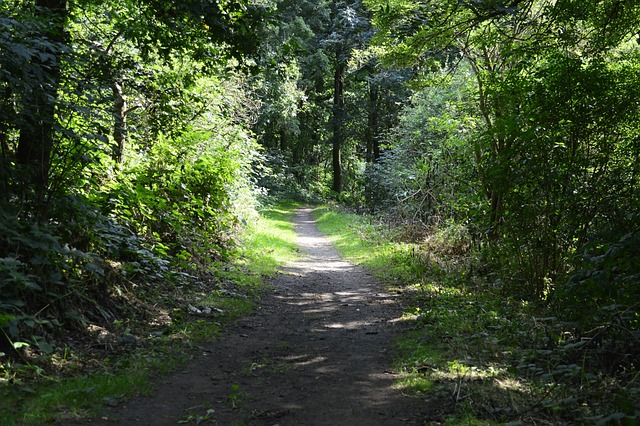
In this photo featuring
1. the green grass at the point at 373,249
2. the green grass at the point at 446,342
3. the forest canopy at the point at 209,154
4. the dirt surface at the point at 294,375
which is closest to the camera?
the dirt surface at the point at 294,375

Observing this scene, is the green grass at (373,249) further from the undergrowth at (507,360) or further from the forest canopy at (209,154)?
the undergrowth at (507,360)

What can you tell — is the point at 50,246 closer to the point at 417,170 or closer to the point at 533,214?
the point at 533,214

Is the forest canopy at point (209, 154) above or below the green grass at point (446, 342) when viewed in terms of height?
above

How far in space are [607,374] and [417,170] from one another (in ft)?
40.8

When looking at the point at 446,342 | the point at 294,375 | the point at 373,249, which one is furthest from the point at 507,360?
the point at 373,249

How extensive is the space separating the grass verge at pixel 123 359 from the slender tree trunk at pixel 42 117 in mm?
1859

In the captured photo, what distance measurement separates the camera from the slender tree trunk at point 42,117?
195 inches

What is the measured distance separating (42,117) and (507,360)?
5.46 m

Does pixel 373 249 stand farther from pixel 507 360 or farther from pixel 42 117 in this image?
pixel 42 117

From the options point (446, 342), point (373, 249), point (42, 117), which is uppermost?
point (42, 117)

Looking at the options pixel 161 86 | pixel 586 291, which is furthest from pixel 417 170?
pixel 586 291

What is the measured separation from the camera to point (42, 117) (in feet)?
16.7

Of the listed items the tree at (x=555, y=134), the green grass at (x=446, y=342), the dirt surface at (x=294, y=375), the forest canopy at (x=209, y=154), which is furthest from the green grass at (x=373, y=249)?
the tree at (x=555, y=134)

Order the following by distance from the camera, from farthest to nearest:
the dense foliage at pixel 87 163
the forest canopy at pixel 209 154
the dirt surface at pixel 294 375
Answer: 1. the forest canopy at pixel 209 154
2. the dense foliage at pixel 87 163
3. the dirt surface at pixel 294 375
